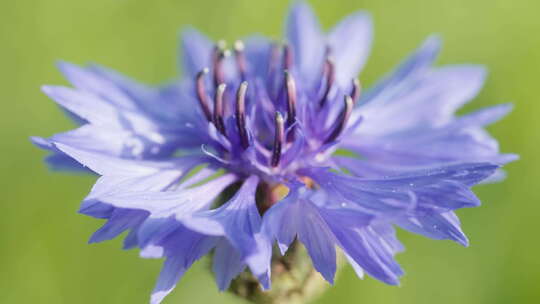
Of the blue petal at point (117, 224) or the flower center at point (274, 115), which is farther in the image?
the flower center at point (274, 115)

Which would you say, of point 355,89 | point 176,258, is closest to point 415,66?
point 355,89

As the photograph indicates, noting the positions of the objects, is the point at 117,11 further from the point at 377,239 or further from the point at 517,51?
the point at 377,239

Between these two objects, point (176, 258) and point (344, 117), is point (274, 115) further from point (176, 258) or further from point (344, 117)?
point (176, 258)

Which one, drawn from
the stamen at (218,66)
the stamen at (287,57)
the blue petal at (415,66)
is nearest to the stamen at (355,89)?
the blue petal at (415,66)

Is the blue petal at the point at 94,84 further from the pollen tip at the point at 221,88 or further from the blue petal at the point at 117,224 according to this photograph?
the blue petal at the point at 117,224

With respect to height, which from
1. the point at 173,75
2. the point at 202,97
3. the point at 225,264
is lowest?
the point at 173,75

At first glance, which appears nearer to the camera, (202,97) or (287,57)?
(202,97)
